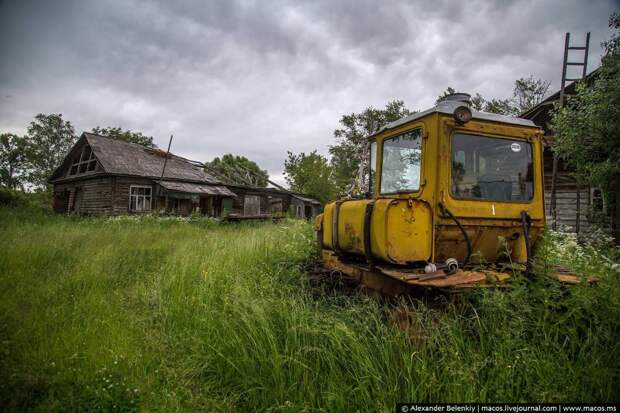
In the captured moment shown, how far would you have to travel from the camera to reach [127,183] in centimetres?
1891

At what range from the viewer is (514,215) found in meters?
3.41

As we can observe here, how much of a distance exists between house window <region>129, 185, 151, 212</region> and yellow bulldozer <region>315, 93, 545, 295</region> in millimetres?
18816

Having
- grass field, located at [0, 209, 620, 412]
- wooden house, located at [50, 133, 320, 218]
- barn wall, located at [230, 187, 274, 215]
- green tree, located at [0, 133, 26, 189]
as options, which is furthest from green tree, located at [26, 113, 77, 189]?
grass field, located at [0, 209, 620, 412]

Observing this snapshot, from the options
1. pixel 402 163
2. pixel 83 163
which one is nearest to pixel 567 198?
pixel 402 163

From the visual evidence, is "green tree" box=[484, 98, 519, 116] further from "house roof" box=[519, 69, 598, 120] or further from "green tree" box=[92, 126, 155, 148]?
"green tree" box=[92, 126, 155, 148]

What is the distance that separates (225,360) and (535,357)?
8.45 ft

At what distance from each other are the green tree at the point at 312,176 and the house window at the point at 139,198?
49.3 ft

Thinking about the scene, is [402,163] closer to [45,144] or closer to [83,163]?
[83,163]

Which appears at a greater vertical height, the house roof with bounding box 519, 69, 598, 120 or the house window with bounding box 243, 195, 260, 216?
the house roof with bounding box 519, 69, 598, 120

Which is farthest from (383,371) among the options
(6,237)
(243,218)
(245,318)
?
(243,218)

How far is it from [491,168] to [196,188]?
20019mm

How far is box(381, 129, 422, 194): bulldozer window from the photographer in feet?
11.4

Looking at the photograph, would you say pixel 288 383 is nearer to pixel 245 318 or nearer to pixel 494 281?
pixel 245 318

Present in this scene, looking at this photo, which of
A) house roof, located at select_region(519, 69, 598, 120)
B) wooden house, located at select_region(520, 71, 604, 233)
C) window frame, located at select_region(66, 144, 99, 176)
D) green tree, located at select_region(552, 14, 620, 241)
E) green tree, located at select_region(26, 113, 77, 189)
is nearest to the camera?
green tree, located at select_region(552, 14, 620, 241)
